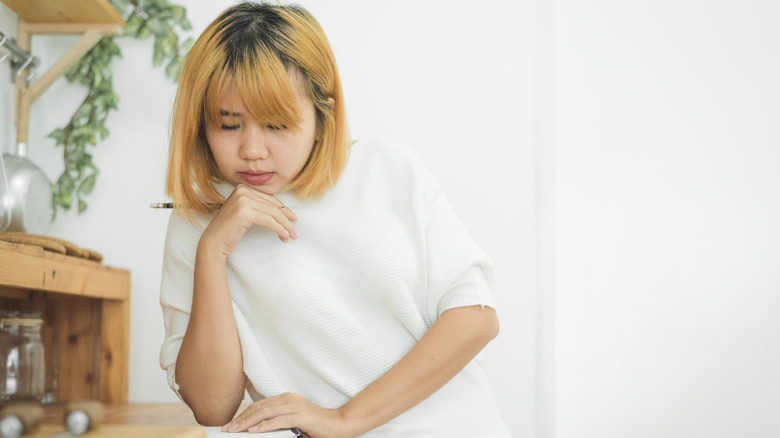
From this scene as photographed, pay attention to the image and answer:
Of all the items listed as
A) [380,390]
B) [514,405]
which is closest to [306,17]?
[380,390]

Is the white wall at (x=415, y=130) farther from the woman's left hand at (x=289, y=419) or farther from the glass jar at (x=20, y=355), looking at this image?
the woman's left hand at (x=289, y=419)

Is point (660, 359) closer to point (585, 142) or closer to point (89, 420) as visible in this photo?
point (585, 142)

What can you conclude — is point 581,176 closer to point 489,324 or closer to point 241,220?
point 489,324

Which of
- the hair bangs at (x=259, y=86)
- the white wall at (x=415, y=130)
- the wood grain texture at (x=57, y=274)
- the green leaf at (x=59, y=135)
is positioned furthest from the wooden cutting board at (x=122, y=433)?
the green leaf at (x=59, y=135)

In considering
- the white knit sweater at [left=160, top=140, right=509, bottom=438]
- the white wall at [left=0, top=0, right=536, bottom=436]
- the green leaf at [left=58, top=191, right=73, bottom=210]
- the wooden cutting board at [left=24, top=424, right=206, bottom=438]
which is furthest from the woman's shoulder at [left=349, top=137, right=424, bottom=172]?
the green leaf at [left=58, top=191, right=73, bottom=210]

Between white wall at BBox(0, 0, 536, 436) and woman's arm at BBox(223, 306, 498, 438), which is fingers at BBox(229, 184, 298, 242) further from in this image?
white wall at BBox(0, 0, 536, 436)

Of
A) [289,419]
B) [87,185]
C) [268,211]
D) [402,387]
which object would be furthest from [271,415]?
[87,185]

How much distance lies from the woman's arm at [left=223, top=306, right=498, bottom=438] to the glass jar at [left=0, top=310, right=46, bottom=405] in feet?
2.08

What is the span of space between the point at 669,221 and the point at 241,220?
1.07 metres

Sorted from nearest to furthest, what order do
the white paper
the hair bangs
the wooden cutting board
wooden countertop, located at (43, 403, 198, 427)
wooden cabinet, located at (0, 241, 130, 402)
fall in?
1. the wooden cutting board
2. the white paper
3. the hair bangs
4. wooden countertop, located at (43, 403, 198, 427)
5. wooden cabinet, located at (0, 241, 130, 402)

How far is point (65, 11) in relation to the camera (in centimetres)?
151

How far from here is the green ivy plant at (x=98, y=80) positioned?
1589mm

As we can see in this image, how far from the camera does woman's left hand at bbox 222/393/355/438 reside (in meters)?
0.73

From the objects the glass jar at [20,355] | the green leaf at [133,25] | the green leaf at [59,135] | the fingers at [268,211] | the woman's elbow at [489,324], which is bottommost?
the glass jar at [20,355]
